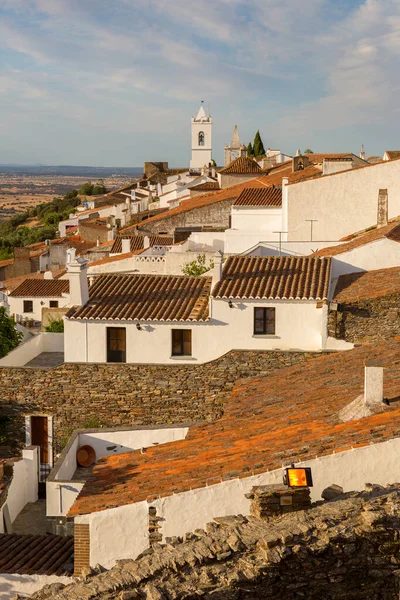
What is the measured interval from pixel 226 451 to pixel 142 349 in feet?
29.7

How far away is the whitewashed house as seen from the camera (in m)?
21.9

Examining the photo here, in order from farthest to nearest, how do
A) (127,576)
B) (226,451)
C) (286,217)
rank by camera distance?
(286,217) → (226,451) → (127,576)

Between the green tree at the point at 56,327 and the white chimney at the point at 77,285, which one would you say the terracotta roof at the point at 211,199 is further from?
the white chimney at the point at 77,285

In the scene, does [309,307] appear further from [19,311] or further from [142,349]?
[19,311]

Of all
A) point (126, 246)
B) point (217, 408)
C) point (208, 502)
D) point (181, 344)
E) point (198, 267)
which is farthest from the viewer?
point (126, 246)

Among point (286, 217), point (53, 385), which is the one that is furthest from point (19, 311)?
point (53, 385)

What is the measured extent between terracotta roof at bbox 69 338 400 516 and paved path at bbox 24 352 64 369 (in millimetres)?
7516

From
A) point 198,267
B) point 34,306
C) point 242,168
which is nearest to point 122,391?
point 198,267

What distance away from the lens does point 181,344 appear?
72.6 feet

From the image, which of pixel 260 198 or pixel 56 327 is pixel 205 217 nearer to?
pixel 260 198

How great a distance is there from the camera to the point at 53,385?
2189 cm

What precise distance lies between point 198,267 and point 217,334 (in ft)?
38.7

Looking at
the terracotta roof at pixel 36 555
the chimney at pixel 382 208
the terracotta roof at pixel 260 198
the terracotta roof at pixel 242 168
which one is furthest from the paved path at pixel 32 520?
the terracotta roof at pixel 242 168

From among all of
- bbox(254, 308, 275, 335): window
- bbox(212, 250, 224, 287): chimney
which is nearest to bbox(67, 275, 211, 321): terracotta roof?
bbox(212, 250, 224, 287): chimney
